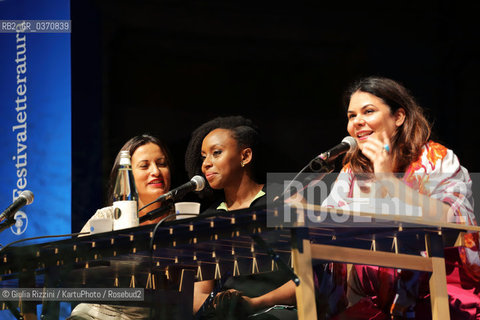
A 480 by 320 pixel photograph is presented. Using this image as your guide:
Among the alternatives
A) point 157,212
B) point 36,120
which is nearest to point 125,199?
point 157,212

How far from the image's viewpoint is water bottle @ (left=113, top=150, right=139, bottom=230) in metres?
2.48

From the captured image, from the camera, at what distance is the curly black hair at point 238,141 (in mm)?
3611

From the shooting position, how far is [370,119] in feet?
9.27

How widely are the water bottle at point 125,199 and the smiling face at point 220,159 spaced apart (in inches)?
31.3

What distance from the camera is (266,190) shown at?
3.52 metres

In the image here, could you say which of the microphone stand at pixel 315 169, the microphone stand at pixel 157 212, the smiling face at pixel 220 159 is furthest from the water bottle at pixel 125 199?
the smiling face at pixel 220 159

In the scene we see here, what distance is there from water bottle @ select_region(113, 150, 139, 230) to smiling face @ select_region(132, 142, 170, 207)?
0.85m

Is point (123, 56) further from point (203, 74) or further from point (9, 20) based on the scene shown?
point (9, 20)

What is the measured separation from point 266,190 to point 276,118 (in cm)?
233

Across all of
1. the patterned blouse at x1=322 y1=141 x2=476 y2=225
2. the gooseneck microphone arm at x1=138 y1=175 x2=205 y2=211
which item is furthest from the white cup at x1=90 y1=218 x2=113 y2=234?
the patterned blouse at x1=322 y1=141 x2=476 y2=225

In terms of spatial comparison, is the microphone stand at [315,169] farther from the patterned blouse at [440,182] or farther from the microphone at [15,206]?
the microphone at [15,206]

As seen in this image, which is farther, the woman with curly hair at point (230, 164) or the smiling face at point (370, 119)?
the woman with curly hair at point (230, 164)

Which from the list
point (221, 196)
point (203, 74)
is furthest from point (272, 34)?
point (221, 196)

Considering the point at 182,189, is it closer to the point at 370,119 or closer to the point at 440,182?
the point at 370,119
